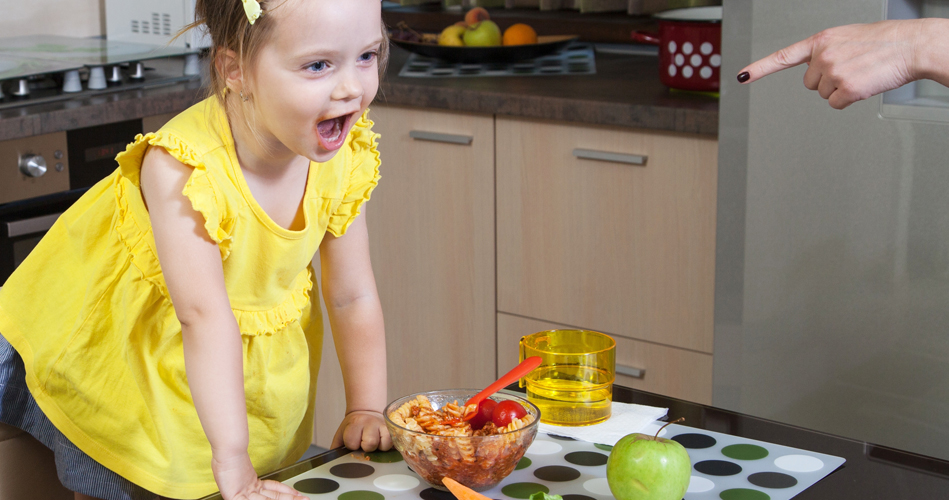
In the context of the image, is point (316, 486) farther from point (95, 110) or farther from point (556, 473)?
point (95, 110)

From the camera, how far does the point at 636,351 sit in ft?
6.54

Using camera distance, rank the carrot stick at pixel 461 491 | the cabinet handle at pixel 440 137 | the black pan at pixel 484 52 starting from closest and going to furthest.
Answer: the carrot stick at pixel 461 491, the cabinet handle at pixel 440 137, the black pan at pixel 484 52

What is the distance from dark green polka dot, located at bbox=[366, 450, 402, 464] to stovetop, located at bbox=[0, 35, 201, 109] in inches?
52.3

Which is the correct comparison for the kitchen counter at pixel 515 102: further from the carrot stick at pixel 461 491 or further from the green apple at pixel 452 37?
the carrot stick at pixel 461 491

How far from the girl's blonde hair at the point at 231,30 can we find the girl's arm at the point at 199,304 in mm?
119

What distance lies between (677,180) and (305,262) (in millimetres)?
934

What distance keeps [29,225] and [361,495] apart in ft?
4.27

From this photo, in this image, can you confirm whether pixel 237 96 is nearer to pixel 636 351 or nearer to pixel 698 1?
pixel 636 351

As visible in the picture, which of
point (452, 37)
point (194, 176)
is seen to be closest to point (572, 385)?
point (194, 176)

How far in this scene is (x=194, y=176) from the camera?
93cm

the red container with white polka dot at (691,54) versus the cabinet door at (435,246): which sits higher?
the red container with white polka dot at (691,54)

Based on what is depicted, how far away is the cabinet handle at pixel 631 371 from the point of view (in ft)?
6.52

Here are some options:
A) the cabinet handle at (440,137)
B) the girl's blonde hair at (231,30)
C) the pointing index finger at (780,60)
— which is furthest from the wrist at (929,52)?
the cabinet handle at (440,137)

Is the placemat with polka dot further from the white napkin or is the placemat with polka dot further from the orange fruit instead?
the orange fruit
